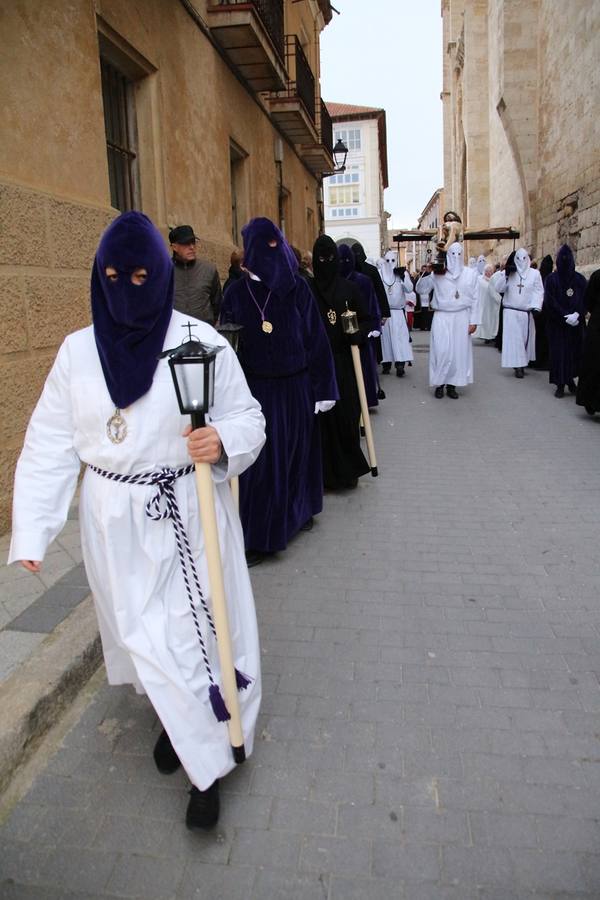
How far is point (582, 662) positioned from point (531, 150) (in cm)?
2113

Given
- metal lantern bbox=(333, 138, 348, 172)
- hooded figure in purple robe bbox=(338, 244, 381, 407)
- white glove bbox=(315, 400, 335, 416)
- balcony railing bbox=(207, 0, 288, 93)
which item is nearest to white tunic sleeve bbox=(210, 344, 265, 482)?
white glove bbox=(315, 400, 335, 416)

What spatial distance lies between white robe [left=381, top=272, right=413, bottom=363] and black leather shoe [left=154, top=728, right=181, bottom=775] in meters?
11.4

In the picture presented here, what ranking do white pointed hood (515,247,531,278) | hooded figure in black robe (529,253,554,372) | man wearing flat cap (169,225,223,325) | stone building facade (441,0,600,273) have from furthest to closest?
stone building facade (441,0,600,273)
hooded figure in black robe (529,253,554,372)
white pointed hood (515,247,531,278)
man wearing flat cap (169,225,223,325)

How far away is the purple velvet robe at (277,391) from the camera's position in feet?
16.0

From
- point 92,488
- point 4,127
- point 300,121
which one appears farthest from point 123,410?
point 300,121

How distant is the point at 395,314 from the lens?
1375 centimetres

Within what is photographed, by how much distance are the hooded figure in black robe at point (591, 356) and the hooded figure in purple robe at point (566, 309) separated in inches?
59.8

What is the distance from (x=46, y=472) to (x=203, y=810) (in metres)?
1.20

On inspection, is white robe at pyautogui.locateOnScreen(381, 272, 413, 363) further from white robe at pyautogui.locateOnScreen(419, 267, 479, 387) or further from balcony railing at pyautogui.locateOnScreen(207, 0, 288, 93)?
balcony railing at pyautogui.locateOnScreen(207, 0, 288, 93)

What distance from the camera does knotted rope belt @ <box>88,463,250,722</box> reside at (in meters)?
2.44

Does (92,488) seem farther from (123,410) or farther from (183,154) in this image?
(183,154)

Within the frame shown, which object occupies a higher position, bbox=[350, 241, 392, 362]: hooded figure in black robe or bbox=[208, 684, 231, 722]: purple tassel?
bbox=[350, 241, 392, 362]: hooded figure in black robe

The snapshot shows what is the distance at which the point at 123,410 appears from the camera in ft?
7.89

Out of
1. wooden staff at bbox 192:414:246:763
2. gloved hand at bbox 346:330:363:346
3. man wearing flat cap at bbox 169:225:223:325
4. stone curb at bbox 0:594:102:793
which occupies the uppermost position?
man wearing flat cap at bbox 169:225:223:325
